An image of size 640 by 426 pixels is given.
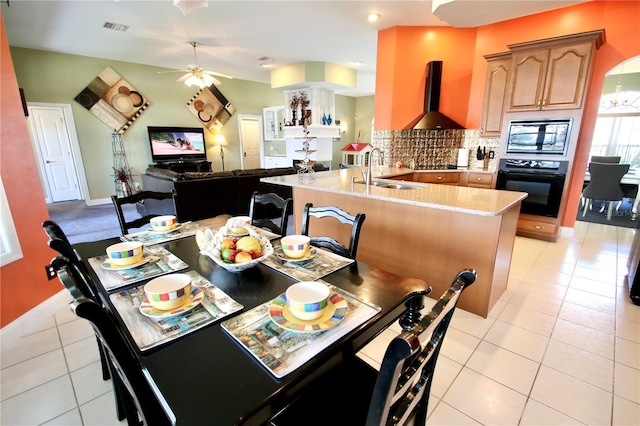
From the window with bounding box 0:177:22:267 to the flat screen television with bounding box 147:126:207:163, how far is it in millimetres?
5155

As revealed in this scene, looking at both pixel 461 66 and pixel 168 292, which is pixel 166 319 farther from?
pixel 461 66

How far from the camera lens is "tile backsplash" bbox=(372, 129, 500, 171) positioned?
4430 millimetres

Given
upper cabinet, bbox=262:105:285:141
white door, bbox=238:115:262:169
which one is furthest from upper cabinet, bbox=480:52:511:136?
white door, bbox=238:115:262:169

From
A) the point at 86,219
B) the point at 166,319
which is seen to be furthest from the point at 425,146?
the point at 86,219

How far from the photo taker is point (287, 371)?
0.70 meters

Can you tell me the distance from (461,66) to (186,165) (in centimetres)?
608

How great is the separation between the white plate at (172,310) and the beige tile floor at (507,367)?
97 centimetres

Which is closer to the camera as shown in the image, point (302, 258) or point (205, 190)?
point (302, 258)

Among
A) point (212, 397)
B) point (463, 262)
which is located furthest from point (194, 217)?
point (212, 397)

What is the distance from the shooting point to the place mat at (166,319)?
83cm

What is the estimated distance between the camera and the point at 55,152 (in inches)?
230

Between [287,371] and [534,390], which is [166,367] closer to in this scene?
[287,371]

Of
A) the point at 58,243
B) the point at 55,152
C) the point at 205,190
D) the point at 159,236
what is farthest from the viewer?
the point at 55,152

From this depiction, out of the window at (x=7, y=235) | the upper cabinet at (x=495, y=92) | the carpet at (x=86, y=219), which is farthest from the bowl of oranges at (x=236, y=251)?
the upper cabinet at (x=495, y=92)
